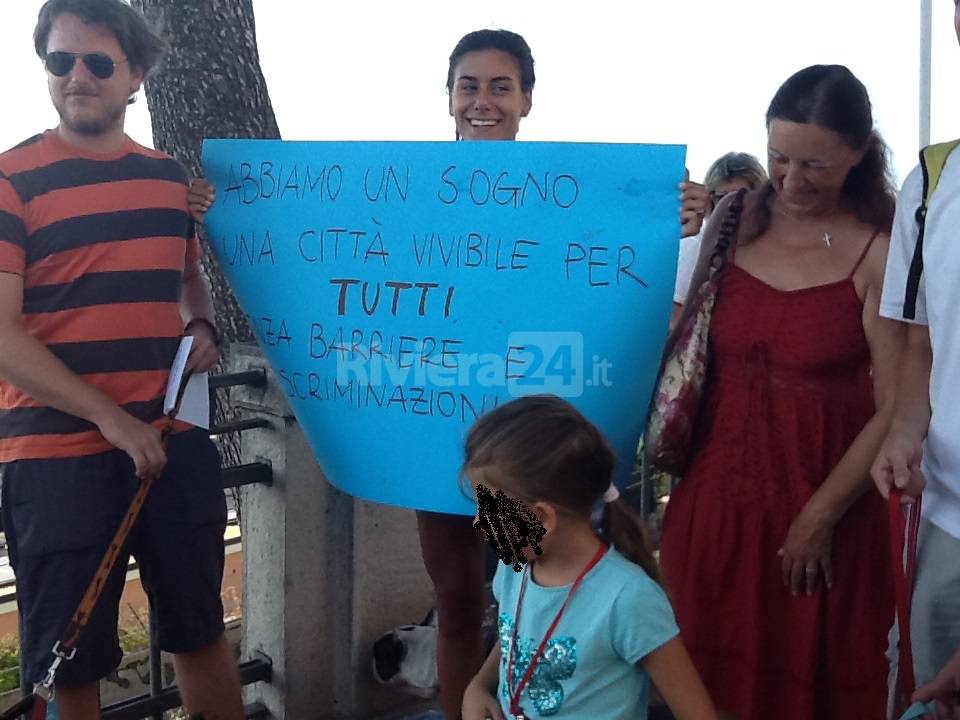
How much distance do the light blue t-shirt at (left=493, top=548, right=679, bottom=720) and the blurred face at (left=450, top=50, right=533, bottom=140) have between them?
1.35m

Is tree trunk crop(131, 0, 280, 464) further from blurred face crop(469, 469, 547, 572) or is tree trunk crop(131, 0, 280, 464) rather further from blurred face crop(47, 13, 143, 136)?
blurred face crop(469, 469, 547, 572)

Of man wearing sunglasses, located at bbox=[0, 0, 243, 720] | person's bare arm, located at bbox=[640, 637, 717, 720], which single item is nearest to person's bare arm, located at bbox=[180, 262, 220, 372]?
man wearing sunglasses, located at bbox=[0, 0, 243, 720]

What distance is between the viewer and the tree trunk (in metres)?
6.04

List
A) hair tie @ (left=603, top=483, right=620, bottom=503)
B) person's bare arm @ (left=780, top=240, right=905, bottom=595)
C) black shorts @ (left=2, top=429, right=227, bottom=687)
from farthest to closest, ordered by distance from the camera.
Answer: black shorts @ (left=2, top=429, right=227, bottom=687) → person's bare arm @ (left=780, top=240, right=905, bottom=595) → hair tie @ (left=603, top=483, right=620, bottom=503)

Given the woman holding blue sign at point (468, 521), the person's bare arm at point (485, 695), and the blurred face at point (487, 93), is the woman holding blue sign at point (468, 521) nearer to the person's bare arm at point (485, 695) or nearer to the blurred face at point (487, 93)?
the blurred face at point (487, 93)

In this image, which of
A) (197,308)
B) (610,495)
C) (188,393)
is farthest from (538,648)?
(197,308)

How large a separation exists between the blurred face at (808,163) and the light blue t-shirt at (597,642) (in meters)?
0.91

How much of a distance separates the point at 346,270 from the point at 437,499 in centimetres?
65

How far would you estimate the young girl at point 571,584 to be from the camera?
1.86m

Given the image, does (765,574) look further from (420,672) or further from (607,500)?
(420,672)

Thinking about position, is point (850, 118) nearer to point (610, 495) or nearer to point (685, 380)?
point (685, 380)

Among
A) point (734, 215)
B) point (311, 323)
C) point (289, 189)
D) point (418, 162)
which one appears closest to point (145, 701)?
point (311, 323)

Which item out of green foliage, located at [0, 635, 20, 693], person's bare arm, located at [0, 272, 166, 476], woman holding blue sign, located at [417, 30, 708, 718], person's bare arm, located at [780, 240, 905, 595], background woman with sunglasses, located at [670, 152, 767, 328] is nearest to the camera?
person's bare arm, located at [780, 240, 905, 595]

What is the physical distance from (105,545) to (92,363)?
0.42 metres
